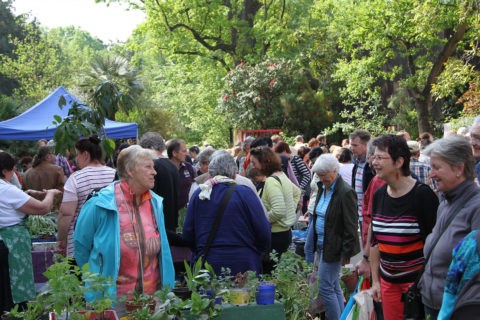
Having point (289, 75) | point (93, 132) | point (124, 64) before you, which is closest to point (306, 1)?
point (289, 75)

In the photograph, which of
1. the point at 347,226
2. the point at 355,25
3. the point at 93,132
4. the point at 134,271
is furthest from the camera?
the point at 355,25

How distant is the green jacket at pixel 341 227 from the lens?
5141mm

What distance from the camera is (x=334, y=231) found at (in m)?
5.21

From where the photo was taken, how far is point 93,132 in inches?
234

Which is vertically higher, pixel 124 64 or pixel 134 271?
pixel 124 64

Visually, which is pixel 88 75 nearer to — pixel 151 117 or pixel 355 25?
pixel 151 117

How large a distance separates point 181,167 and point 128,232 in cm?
455

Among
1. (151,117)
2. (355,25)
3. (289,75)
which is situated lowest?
(151,117)

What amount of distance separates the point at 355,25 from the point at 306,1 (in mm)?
10577

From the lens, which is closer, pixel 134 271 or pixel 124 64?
pixel 134 271

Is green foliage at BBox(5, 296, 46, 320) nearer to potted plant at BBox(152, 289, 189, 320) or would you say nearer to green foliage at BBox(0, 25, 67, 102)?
potted plant at BBox(152, 289, 189, 320)

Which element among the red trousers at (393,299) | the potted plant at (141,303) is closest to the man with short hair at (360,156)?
the red trousers at (393,299)

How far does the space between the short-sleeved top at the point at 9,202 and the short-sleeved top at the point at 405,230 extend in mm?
3435

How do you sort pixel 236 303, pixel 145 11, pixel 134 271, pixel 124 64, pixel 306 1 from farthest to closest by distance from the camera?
pixel 124 64
pixel 306 1
pixel 145 11
pixel 134 271
pixel 236 303
